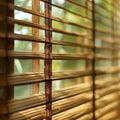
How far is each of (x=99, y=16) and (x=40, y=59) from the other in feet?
2.41

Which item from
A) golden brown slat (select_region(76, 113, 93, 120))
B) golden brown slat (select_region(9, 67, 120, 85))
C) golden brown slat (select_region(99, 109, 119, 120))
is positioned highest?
golden brown slat (select_region(9, 67, 120, 85))

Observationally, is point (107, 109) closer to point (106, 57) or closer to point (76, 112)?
point (106, 57)

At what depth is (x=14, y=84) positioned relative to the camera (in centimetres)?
80

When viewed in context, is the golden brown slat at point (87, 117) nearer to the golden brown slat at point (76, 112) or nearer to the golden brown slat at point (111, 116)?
the golden brown slat at point (76, 112)

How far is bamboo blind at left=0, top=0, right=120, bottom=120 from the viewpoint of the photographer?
806 mm

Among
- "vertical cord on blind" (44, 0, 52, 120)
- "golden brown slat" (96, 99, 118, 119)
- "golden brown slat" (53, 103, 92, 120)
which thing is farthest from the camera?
"golden brown slat" (96, 99, 118, 119)

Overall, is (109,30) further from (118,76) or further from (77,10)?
(77,10)

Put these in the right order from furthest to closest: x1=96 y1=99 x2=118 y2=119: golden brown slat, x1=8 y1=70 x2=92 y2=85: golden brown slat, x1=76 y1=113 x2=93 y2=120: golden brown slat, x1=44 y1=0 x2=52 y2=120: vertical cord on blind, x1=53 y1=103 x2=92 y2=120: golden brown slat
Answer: x1=96 y1=99 x2=118 y2=119: golden brown slat
x1=76 y1=113 x2=93 y2=120: golden brown slat
x1=53 y1=103 x2=92 y2=120: golden brown slat
x1=44 y1=0 x2=52 y2=120: vertical cord on blind
x1=8 y1=70 x2=92 y2=85: golden brown slat

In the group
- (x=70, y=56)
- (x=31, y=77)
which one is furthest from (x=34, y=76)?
(x=70, y=56)

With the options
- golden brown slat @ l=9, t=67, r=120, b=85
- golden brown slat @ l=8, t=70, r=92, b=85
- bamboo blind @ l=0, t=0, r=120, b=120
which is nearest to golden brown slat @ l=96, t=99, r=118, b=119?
bamboo blind @ l=0, t=0, r=120, b=120

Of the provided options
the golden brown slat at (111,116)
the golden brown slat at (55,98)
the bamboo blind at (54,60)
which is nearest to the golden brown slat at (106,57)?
the bamboo blind at (54,60)

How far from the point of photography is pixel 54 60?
106cm

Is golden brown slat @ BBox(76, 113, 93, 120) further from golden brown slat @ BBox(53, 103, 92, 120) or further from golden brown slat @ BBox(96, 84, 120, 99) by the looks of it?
golden brown slat @ BBox(96, 84, 120, 99)

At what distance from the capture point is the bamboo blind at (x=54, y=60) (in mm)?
806
